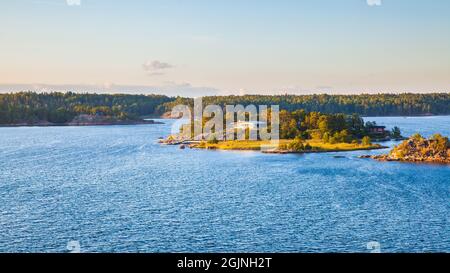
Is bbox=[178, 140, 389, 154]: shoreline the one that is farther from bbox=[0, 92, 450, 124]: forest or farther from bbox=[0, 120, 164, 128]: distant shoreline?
bbox=[0, 120, 164, 128]: distant shoreline

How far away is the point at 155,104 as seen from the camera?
221ft

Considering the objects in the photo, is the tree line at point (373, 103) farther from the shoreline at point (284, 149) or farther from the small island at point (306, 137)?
the shoreline at point (284, 149)

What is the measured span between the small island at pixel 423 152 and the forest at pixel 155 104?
34.6 metres

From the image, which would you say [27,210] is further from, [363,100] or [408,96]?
[408,96]

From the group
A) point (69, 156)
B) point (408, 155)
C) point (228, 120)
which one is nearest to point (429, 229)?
point (408, 155)

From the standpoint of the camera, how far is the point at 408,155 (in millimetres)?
28484

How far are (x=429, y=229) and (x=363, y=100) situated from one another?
64.7m

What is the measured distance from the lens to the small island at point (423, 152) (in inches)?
1097

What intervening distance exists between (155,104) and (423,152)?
1757 inches

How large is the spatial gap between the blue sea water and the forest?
33467 mm

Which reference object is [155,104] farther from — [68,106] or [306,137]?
[306,137]

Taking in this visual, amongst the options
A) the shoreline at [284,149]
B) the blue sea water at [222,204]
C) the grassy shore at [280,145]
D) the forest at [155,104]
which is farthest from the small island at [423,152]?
the forest at [155,104]
